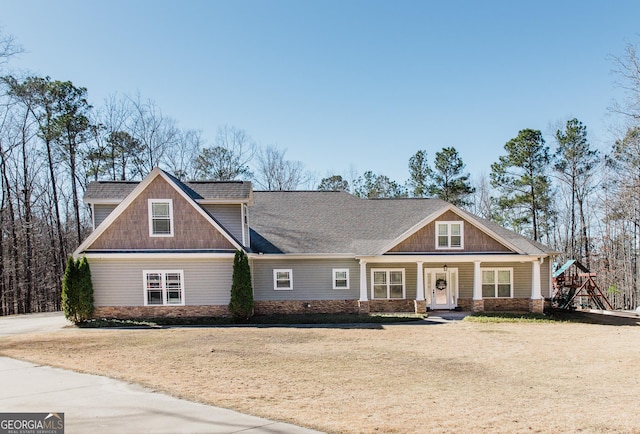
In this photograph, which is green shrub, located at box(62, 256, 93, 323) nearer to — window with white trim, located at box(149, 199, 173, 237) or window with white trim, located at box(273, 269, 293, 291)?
window with white trim, located at box(149, 199, 173, 237)

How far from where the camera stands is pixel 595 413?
21.0ft

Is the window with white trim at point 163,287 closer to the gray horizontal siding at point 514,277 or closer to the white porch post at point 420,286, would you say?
the white porch post at point 420,286

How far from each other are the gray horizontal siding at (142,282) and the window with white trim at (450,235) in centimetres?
1012

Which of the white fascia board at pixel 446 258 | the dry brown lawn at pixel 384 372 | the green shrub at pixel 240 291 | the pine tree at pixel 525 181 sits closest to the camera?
the dry brown lawn at pixel 384 372

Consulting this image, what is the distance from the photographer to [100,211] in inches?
826

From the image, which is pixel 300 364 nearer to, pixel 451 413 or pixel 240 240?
pixel 451 413

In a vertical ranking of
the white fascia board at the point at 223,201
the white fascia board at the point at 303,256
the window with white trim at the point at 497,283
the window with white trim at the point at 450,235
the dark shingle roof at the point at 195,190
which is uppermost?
the dark shingle roof at the point at 195,190

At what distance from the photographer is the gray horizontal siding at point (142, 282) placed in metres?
19.2

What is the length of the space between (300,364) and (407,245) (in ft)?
41.9

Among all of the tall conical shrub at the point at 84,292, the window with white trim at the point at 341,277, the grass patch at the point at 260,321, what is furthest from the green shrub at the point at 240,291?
the tall conical shrub at the point at 84,292

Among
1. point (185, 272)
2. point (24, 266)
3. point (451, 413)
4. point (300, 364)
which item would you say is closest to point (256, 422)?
point (451, 413)

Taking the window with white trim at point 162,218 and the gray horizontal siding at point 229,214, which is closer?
the window with white trim at point 162,218

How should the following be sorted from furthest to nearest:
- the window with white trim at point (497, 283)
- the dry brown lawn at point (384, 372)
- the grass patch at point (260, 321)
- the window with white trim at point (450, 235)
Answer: the window with white trim at point (497, 283)
the window with white trim at point (450, 235)
the grass patch at point (260, 321)
the dry brown lawn at point (384, 372)

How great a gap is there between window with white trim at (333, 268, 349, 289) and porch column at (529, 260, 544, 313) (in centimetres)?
921
